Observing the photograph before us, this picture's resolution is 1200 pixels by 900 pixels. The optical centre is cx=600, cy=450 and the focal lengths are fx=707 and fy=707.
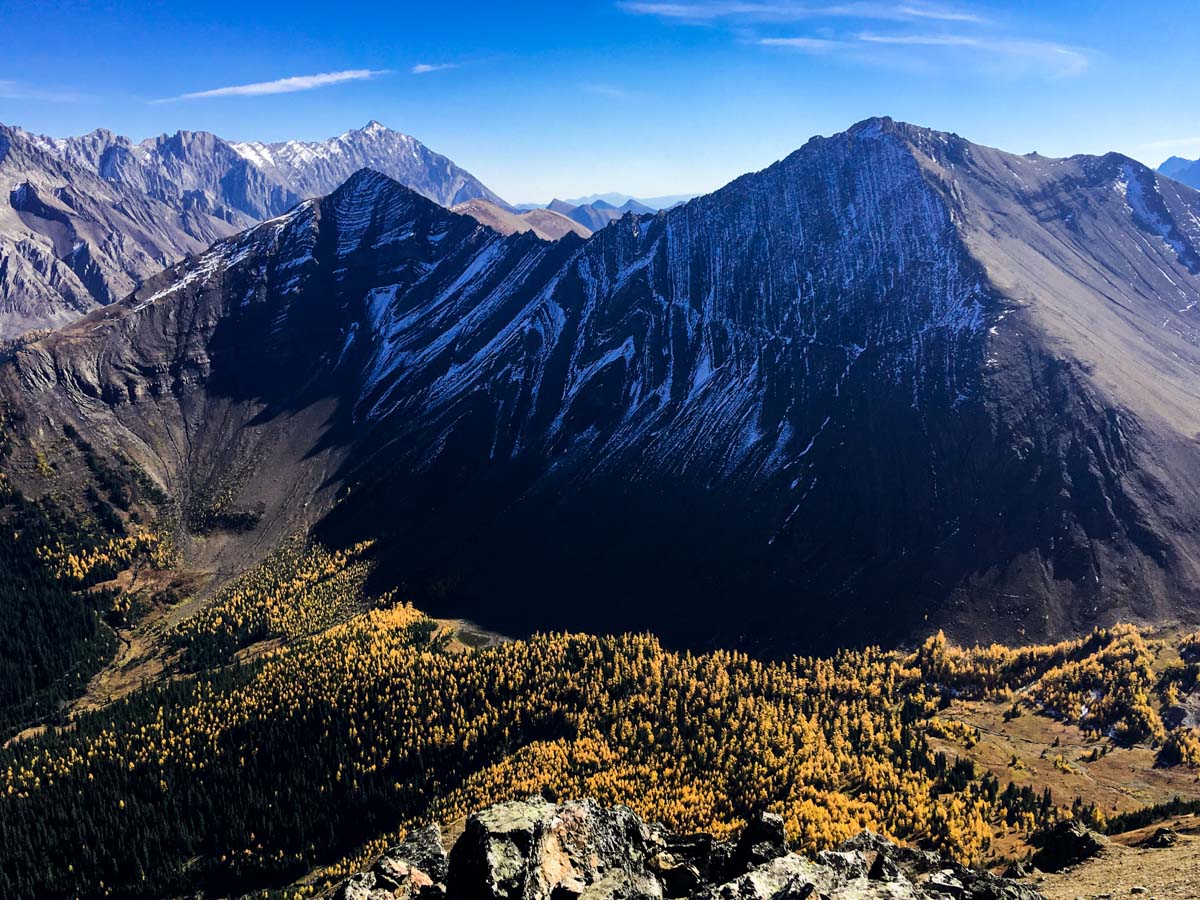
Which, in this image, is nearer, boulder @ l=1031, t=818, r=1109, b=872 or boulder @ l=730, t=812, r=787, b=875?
boulder @ l=730, t=812, r=787, b=875

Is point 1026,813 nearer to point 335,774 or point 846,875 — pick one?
point 846,875

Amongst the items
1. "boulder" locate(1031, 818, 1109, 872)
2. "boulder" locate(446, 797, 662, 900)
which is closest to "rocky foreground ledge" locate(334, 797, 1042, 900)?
"boulder" locate(446, 797, 662, 900)

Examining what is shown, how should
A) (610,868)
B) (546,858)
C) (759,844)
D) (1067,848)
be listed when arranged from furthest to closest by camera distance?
(1067,848) → (759,844) → (610,868) → (546,858)

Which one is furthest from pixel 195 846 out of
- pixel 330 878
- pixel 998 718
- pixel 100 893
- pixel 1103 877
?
pixel 998 718

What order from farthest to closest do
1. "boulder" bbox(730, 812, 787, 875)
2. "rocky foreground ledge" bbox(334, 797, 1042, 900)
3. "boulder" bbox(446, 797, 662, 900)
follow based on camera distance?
"boulder" bbox(730, 812, 787, 875), "boulder" bbox(446, 797, 662, 900), "rocky foreground ledge" bbox(334, 797, 1042, 900)

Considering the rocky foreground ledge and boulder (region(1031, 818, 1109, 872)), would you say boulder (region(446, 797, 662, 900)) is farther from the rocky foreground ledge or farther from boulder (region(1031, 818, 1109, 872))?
boulder (region(1031, 818, 1109, 872))

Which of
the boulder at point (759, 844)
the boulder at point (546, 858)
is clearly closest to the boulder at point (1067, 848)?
the boulder at point (759, 844)

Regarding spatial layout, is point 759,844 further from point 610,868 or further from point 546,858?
point 546,858

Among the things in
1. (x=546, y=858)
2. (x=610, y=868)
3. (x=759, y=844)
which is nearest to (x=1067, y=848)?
(x=759, y=844)

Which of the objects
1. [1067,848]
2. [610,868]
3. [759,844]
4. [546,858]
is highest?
[546,858]
